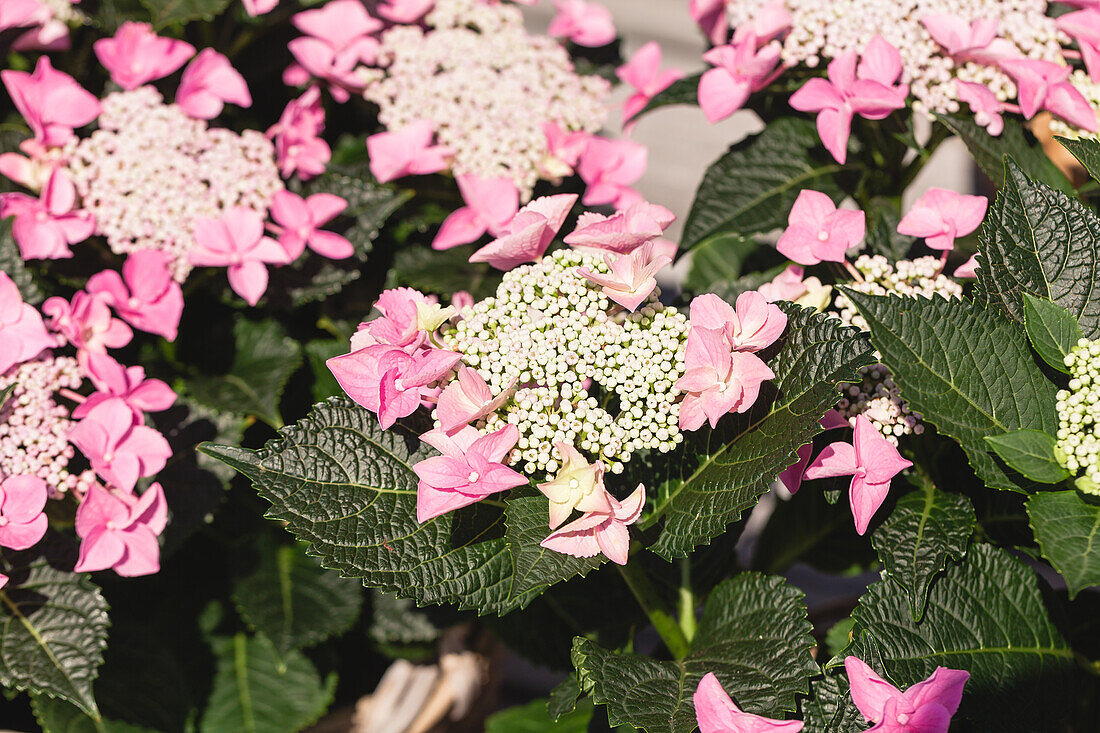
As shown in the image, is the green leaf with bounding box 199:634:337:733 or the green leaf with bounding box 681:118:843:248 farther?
the green leaf with bounding box 199:634:337:733

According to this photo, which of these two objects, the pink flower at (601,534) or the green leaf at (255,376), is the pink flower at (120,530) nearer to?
the green leaf at (255,376)

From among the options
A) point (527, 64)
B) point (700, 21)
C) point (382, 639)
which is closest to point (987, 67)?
point (700, 21)

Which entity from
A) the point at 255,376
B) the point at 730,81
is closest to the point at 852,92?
the point at 730,81

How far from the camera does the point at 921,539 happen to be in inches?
24.5

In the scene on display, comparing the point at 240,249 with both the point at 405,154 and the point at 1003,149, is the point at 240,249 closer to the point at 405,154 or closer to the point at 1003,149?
the point at 405,154

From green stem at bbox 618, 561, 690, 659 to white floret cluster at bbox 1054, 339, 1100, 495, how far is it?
1.02 ft

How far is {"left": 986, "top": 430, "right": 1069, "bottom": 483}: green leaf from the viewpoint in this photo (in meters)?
0.55

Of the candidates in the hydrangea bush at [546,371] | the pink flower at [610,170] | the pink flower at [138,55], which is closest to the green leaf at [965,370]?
the hydrangea bush at [546,371]

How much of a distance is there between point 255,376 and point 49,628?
0.29m

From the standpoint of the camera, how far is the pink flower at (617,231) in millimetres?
581

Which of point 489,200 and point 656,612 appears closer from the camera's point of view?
point 656,612

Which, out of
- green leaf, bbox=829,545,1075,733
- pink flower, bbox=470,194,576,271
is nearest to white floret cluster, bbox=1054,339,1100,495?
green leaf, bbox=829,545,1075,733

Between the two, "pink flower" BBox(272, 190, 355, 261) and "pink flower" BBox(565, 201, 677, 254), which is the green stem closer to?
"pink flower" BBox(565, 201, 677, 254)

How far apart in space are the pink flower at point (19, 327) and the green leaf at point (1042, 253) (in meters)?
0.71
